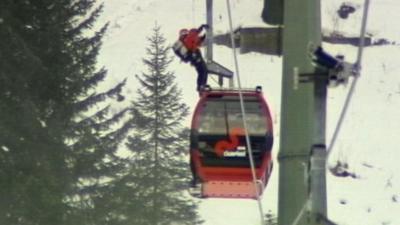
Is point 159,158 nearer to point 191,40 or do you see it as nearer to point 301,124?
point 191,40

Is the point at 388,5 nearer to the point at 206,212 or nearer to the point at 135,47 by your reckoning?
the point at 135,47

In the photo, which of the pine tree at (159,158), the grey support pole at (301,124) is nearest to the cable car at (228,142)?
the grey support pole at (301,124)

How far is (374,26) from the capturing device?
990 cm

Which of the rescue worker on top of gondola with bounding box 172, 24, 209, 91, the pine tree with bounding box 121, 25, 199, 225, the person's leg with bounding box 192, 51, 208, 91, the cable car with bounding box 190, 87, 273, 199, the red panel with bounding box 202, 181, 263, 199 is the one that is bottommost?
the pine tree with bounding box 121, 25, 199, 225

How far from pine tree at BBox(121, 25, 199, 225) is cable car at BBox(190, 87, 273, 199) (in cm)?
268

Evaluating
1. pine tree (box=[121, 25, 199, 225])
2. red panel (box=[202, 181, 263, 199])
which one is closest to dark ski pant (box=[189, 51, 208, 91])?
red panel (box=[202, 181, 263, 199])

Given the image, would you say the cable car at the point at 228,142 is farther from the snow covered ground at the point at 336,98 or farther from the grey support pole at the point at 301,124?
the snow covered ground at the point at 336,98

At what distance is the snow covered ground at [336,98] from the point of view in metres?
7.11

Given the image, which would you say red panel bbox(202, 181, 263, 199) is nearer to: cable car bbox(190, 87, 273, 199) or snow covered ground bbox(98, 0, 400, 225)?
cable car bbox(190, 87, 273, 199)

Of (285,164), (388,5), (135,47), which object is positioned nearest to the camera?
(285,164)

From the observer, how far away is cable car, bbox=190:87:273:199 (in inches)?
142

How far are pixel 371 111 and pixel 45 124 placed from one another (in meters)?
4.02

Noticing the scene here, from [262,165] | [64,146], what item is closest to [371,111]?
[64,146]

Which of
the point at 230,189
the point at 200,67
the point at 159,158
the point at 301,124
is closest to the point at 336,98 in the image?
the point at 159,158
